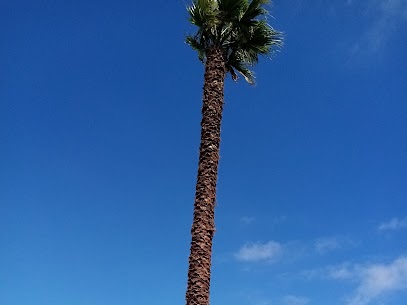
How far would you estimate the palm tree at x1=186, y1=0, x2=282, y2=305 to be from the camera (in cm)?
1240

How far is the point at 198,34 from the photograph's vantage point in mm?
15758

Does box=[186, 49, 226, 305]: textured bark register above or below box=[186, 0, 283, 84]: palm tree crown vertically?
below

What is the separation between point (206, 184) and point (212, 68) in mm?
3383

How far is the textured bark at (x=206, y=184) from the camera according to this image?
12141 mm

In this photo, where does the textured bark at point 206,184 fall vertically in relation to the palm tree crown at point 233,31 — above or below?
below

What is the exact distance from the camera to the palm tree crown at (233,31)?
15367 millimetres

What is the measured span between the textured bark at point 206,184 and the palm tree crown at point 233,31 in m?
0.60

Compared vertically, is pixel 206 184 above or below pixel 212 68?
below

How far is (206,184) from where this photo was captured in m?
13.2

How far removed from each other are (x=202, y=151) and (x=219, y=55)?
2997 mm

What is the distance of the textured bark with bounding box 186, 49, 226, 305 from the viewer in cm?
1214

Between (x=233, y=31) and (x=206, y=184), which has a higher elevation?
(x=233, y=31)

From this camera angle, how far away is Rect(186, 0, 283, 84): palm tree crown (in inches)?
605

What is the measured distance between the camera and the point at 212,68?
48.8 feet
